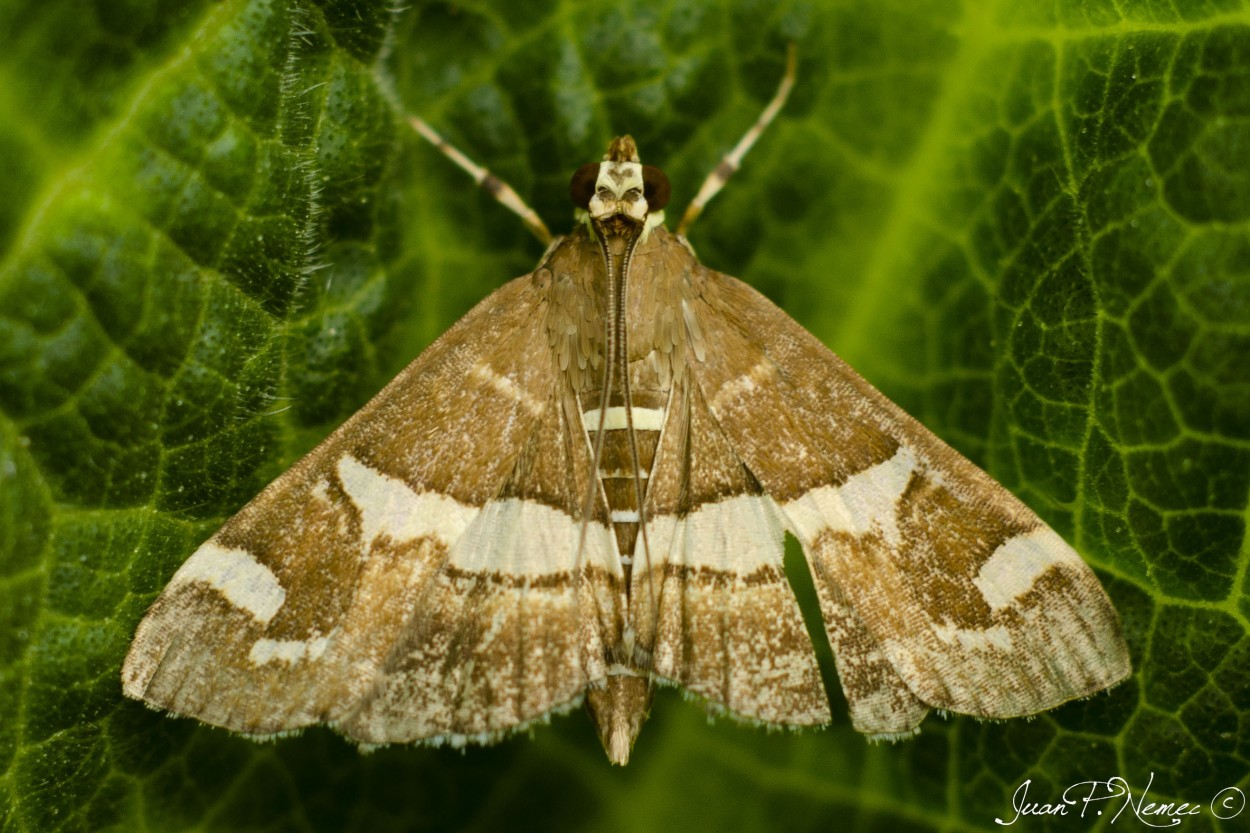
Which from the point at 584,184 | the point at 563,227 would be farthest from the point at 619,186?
the point at 563,227

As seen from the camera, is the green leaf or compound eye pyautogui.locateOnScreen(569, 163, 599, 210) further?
compound eye pyautogui.locateOnScreen(569, 163, 599, 210)

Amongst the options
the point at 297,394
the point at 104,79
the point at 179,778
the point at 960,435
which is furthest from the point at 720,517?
the point at 104,79

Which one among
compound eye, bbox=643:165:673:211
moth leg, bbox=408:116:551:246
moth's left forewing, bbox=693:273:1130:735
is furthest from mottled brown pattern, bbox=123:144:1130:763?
moth leg, bbox=408:116:551:246

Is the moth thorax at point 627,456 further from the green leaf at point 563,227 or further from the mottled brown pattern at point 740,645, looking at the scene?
the green leaf at point 563,227

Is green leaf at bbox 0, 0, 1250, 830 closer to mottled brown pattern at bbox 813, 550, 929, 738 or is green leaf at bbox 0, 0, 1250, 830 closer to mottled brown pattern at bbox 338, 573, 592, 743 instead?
mottled brown pattern at bbox 813, 550, 929, 738

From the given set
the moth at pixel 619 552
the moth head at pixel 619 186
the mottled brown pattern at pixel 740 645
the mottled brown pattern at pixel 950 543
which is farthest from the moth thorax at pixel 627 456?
the mottled brown pattern at pixel 950 543
